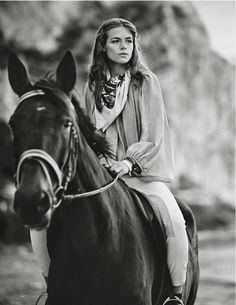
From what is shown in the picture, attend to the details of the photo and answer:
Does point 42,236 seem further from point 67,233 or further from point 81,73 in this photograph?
point 81,73

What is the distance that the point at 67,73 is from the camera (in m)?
1.93

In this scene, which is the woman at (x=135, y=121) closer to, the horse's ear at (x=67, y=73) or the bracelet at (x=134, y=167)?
the bracelet at (x=134, y=167)

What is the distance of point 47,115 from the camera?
70.6 inches

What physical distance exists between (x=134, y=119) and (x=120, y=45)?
0.38 m

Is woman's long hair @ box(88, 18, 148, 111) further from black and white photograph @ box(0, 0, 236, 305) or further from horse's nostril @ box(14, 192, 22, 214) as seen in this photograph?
horse's nostril @ box(14, 192, 22, 214)

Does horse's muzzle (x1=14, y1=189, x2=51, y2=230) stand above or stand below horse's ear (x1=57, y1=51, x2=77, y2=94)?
below

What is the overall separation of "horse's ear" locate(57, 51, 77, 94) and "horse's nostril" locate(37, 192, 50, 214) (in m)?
0.45

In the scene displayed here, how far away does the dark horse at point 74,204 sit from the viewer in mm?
1728

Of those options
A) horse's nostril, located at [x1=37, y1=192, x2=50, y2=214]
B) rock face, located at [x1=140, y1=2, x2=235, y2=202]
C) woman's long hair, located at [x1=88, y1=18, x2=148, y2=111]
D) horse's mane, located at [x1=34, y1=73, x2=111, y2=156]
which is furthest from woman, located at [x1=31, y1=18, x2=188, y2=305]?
rock face, located at [x1=140, y1=2, x2=235, y2=202]

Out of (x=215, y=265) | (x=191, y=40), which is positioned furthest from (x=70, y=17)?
(x=215, y=265)

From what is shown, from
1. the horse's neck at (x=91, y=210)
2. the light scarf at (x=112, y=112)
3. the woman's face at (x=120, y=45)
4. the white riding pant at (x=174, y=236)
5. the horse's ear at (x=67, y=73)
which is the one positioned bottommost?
the white riding pant at (x=174, y=236)

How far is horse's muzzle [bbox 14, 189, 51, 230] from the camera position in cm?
167

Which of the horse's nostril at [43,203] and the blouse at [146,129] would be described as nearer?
the horse's nostril at [43,203]

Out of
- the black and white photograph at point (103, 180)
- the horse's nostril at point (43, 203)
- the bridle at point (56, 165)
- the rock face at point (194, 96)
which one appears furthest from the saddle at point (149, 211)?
the rock face at point (194, 96)
